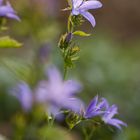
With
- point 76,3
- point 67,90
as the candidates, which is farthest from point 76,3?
point 67,90

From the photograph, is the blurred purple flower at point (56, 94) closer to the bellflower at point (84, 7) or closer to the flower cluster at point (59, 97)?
the flower cluster at point (59, 97)

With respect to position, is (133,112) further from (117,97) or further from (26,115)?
(26,115)

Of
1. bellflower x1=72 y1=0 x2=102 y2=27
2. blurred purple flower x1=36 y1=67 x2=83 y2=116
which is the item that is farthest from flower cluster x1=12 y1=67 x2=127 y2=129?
bellflower x1=72 y1=0 x2=102 y2=27

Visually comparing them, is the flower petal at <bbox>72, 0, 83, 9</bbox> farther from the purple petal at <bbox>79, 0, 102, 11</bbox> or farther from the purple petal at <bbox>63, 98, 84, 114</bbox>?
the purple petal at <bbox>63, 98, 84, 114</bbox>

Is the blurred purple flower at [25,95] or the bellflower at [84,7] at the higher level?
the bellflower at [84,7]

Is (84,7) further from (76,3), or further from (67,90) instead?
(67,90)

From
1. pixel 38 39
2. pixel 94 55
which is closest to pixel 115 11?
pixel 94 55

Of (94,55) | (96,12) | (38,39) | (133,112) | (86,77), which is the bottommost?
(38,39)

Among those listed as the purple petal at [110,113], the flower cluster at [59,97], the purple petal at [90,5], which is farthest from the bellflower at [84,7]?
the purple petal at [110,113]

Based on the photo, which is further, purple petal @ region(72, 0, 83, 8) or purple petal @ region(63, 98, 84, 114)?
purple petal @ region(72, 0, 83, 8)

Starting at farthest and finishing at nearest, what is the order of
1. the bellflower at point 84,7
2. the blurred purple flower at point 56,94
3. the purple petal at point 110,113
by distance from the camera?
the purple petal at point 110,113
the bellflower at point 84,7
the blurred purple flower at point 56,94

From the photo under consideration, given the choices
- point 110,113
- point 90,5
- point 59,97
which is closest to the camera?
point 59,97
